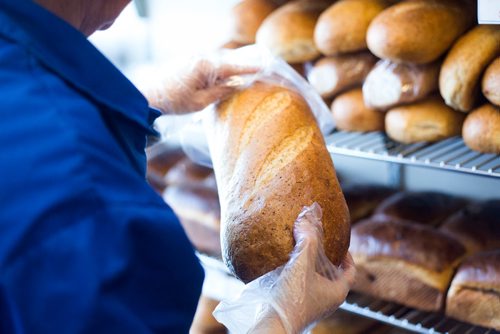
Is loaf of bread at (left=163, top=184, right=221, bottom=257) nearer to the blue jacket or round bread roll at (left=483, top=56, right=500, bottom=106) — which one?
round bread roll at (left=483, top=56, right=500, bottom=106)

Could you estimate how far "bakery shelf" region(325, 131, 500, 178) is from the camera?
1.26m

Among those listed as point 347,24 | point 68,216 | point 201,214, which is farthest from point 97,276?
point 201,214

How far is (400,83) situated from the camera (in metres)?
1.33

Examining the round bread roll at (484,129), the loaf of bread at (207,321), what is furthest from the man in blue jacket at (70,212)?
the loaf of bread at (207,321)

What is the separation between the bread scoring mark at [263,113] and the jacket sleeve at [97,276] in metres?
0.56

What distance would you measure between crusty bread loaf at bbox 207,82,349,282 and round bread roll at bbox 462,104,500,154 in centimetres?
31

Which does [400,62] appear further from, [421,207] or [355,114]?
[421,207]

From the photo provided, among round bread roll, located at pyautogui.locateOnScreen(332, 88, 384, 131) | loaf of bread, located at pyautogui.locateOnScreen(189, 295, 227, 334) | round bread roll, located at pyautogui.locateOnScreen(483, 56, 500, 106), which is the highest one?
round bread roll, located at pyautogui.locateOnScreen(483, 56, 500, 106)

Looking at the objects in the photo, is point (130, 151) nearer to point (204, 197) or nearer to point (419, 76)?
point (419, 76)

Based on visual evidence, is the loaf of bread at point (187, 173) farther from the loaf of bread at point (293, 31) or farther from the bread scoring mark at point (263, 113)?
the bread scoring mark at point (263, 113)

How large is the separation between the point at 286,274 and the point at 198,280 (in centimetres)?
30

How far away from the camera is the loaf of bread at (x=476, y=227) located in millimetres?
1385

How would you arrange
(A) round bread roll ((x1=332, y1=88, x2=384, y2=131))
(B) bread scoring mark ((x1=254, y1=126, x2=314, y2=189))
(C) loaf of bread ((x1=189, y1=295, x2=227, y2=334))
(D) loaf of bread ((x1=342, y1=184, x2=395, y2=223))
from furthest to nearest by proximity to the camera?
1. (C) loaf of bread ((x1=189, y1=295, x2=227, y2=334))
2. (D) loaf of bread ((x1=342, y1=184, x2=395, y2=223))
3. (A) round bread roll ((x1=332, y1=88, x2=384, y2=131))
4. (B) bread scoring mark ((x1=254, y1=126, x2=314, y2=189))

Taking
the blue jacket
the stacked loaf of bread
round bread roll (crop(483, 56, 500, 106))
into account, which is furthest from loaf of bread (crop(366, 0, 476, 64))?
the blue jacket
